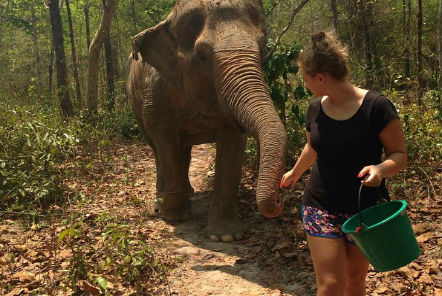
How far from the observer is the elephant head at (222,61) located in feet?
12.9

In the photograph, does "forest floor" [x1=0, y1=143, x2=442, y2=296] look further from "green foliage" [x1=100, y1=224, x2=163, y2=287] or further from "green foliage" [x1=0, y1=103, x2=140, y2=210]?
"green foliage" [x1=0, y1=103, x2=140, y2=210]

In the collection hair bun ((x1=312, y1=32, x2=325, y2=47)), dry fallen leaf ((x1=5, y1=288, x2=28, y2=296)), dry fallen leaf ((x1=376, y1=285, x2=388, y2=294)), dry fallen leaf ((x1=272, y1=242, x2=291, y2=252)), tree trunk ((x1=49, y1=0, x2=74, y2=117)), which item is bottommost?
dry fallen leaf ((x1=376, y1=285, x2=388, y2=294))

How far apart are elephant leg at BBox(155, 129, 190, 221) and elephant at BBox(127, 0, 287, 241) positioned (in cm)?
1

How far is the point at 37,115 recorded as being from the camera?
337 inches

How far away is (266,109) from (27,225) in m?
3.44

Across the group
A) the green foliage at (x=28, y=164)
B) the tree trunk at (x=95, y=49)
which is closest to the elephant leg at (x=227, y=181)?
the green foliage at (x=28, y=164)

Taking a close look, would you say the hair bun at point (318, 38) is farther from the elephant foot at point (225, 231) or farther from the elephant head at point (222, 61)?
the elephant foot at point (225, 231)

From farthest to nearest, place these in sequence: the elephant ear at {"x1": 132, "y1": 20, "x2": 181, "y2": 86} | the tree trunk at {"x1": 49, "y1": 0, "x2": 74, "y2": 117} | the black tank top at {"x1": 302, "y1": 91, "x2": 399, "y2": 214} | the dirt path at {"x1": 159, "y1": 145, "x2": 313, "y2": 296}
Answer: the tree trunk at {"x1": 49, "y1": 0, "x2": 74, "y2": 117} < the elephant ear at {"x1": 132, "y1": 20, "x2": 181, "y2": 86} < the dirt path at {"x1": 159, "y1": 145, "x2": 313, "y2": 296} < the black tank top at {"x1": 302, "y1": 91, "x2": 399, "y2": 214}

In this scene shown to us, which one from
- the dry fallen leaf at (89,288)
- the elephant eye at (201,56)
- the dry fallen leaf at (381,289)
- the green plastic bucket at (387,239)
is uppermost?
the elephant eye at (201,56)

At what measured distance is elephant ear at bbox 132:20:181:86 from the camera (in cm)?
521

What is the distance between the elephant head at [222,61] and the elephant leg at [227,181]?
78cm

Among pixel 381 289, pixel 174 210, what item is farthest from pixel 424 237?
pixel 174 210

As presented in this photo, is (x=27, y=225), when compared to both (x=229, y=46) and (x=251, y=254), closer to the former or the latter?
(x=251, y=254)

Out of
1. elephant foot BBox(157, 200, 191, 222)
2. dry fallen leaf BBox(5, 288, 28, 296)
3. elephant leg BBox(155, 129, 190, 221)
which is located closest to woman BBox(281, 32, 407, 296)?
dry fallen leaf BBox(5, 288, 28, 296)
